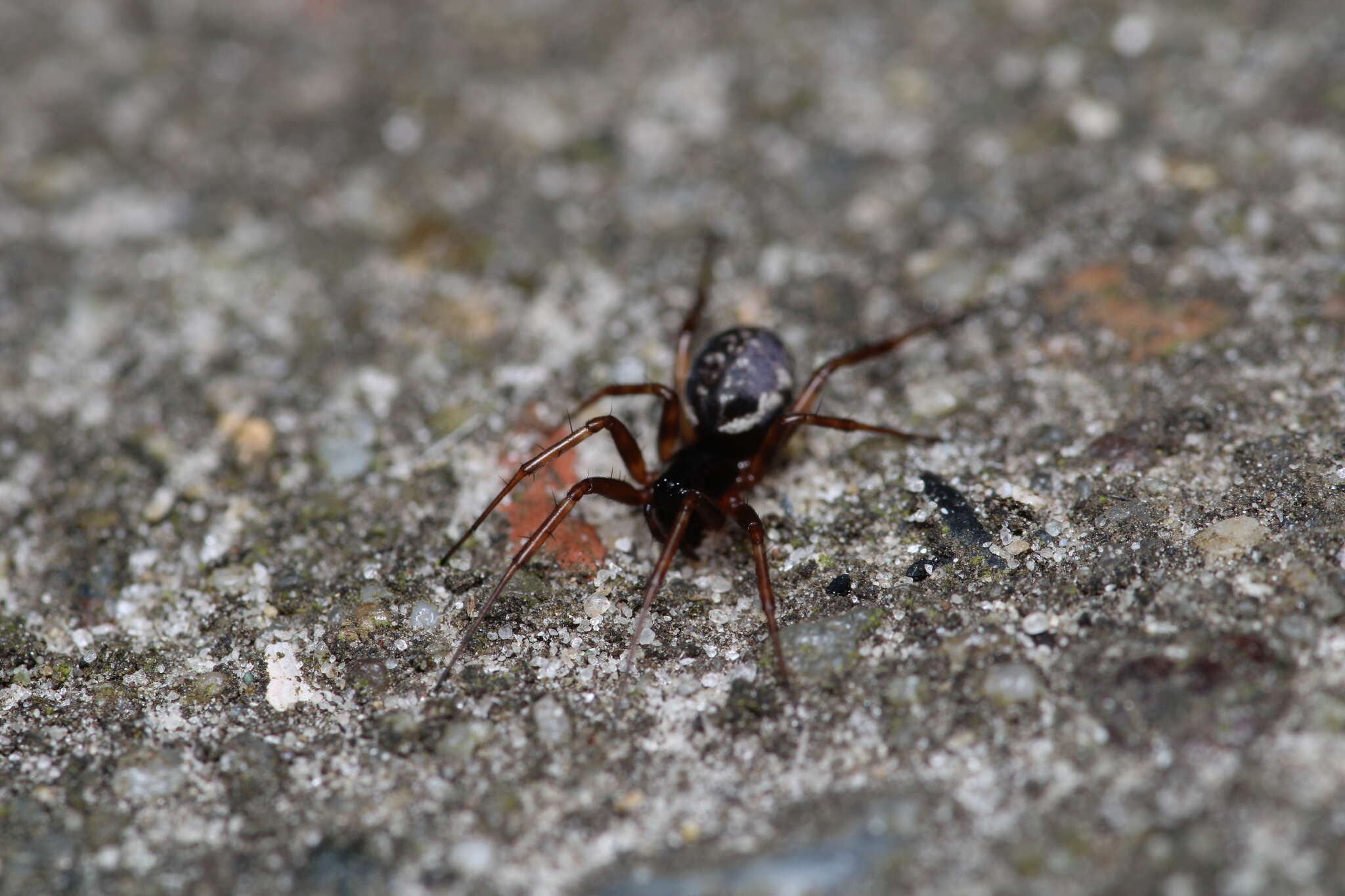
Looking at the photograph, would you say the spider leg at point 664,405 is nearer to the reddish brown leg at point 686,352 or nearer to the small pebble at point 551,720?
the reddish brown leg at point 686,352

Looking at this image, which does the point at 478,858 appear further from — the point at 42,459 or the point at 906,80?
the point at 906,80

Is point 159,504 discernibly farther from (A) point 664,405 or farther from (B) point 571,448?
(A) point 664,405

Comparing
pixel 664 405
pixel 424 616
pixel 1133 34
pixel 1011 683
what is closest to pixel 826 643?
pixel 1011 683

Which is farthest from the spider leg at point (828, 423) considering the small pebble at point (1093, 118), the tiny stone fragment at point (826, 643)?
the small pebble at point (1093, 118)

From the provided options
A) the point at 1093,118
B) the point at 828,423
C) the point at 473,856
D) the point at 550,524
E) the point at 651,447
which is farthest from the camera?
the point at 1093,118

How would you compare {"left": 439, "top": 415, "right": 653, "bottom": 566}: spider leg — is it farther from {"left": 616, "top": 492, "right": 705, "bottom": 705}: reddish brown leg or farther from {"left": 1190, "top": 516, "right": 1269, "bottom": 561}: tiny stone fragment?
{"left": 1190, "top": 516, "right": 1269, "bottom": 561}: tiny stone fragment

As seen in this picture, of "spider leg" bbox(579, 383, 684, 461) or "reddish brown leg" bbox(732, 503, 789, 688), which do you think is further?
"spider leg" bbox(579, 383, 684, 461)

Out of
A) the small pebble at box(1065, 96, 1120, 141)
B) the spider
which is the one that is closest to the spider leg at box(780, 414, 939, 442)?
the spider

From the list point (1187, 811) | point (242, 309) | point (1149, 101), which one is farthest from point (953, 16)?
point (1187, 811)
